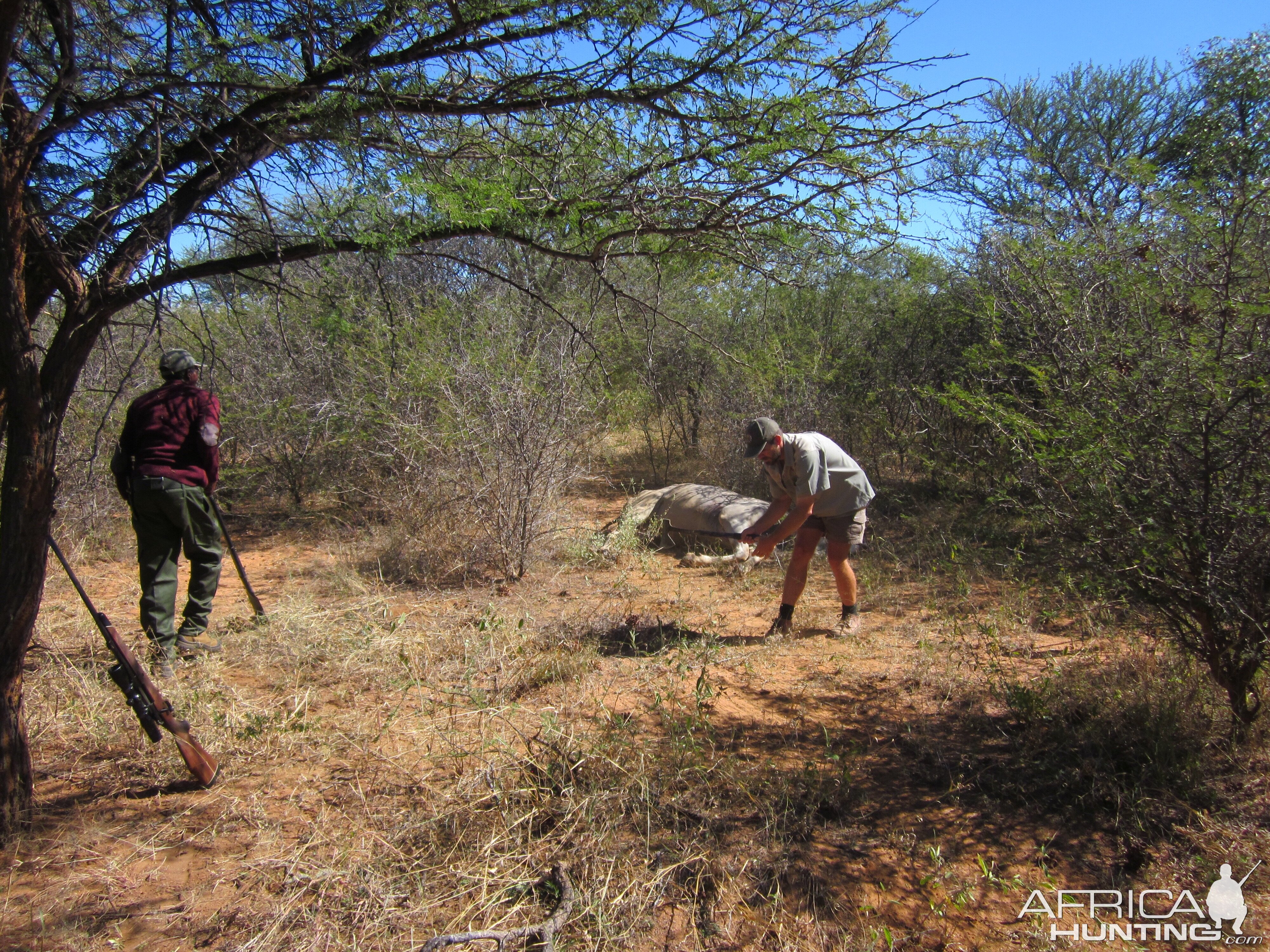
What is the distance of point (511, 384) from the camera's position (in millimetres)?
6141

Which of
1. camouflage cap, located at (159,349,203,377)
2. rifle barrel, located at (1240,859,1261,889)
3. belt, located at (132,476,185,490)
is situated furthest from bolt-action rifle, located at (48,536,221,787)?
rifle barrel, located at (1240,859,1261,889)

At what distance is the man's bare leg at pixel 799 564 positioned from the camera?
498 centimetres

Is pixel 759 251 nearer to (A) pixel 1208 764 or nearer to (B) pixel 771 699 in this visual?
(B) pixel 771 699

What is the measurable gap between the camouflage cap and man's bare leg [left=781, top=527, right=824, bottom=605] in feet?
12.6

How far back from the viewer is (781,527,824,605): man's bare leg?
16.3 ft

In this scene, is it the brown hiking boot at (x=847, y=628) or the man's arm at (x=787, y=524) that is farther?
the brown hiking boot at (x=847, y=628)

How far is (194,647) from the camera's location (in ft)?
14.5

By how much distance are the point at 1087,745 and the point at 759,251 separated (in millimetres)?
2598

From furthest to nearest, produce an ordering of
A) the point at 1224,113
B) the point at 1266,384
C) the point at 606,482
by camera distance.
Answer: the point at 606,482
the point at 1224,113
the point at 1266,384

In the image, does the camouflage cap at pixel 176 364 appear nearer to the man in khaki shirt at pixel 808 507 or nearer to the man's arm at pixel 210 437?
the man's arm at pixel 210 437

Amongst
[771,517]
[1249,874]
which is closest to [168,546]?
[771,517]

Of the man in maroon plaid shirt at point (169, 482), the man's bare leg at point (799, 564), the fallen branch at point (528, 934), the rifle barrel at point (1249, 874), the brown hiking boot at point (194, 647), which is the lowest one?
the rifle barrel at point (1249, 874)

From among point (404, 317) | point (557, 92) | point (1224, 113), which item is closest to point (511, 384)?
point (404, 317)

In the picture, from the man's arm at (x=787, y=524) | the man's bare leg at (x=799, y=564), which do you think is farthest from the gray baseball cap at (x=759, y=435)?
the man's bare leg at (x=799, y=564)
